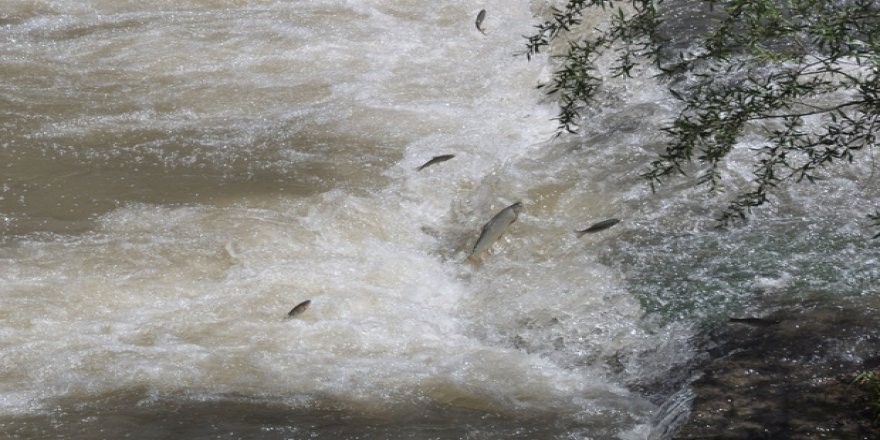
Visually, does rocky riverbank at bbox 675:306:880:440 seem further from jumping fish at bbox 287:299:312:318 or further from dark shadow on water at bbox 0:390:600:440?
jumping fish at bbox 287:299:312:318

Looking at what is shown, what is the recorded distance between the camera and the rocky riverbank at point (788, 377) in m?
4.49


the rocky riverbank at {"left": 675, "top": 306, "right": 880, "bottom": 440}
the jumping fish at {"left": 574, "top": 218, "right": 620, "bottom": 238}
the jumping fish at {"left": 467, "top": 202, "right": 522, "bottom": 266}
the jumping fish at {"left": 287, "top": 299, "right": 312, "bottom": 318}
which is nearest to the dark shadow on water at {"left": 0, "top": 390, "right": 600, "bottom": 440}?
the rocky riverbank at {"left": 675, "top": 306, "right": 880, "bottom": 440}

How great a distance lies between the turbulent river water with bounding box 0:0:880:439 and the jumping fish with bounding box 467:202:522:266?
10 cm

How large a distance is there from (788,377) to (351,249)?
9.90ft

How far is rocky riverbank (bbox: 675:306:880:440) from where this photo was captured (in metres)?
4.49

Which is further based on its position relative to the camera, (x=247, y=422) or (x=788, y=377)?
(x=247, y=422)

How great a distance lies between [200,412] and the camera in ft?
16.9

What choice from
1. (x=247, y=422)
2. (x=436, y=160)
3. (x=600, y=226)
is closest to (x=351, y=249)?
(x=436, y=160)

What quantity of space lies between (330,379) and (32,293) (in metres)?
1.88

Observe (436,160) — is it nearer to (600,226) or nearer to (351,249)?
(351,249)

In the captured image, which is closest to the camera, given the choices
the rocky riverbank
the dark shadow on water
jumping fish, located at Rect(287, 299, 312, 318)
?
the rocky riverbank

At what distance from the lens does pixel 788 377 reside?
4.86 m

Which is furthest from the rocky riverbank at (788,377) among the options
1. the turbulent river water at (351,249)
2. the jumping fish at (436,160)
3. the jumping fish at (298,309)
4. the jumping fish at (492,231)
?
the jumping fish at (436,160)

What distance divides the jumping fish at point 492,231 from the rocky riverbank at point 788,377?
5.67 feet
